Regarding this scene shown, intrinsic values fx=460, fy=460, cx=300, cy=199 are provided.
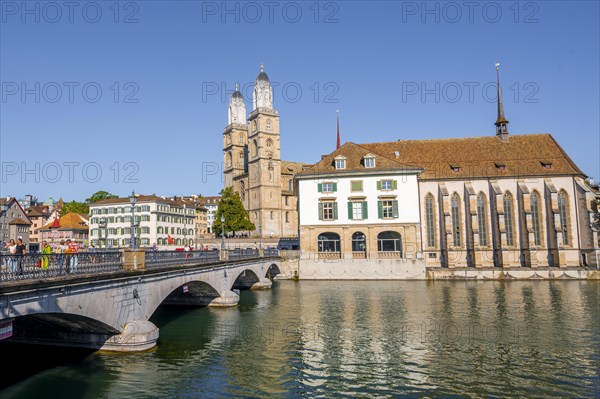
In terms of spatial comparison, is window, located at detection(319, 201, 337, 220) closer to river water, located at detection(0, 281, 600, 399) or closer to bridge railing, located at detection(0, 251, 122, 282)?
river water, located at detection(0, 281, 600, 399)

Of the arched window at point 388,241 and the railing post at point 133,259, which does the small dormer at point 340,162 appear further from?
the railing post at point 133,259

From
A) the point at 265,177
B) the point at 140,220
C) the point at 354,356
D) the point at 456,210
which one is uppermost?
the point at 265,177

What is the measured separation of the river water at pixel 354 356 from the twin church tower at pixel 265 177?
57.7 meters

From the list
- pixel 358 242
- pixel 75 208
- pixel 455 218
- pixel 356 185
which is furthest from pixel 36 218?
pixel 455 218

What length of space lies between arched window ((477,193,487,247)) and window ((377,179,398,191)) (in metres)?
10.4

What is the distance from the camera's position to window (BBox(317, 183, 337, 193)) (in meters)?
52.3

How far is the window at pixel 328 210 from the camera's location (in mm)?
52150

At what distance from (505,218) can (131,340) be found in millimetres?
45564

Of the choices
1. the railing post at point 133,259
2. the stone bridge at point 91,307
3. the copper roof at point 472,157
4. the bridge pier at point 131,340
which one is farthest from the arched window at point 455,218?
the bridge pier at point 131,340

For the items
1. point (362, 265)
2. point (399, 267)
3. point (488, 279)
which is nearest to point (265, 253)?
point (362, 265)

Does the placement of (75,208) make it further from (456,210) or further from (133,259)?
(133,259)

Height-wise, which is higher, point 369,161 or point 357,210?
point 369,161

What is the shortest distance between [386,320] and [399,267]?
2375cm

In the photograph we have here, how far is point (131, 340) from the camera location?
18750mm
